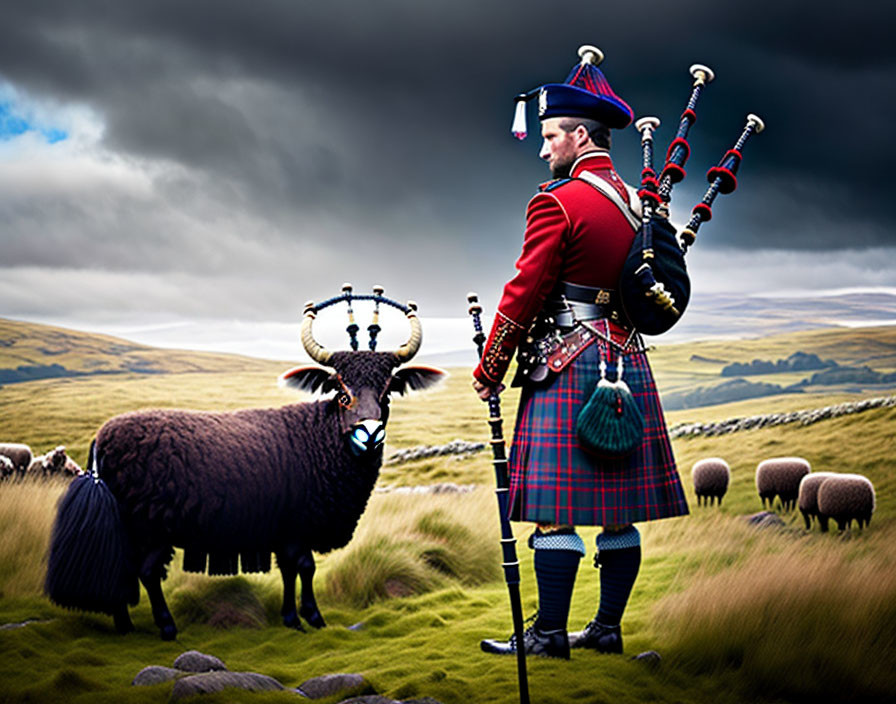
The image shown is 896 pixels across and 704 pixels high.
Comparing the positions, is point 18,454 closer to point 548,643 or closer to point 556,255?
point 548,643

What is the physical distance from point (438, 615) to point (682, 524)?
10.3 ft

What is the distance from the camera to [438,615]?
536 cm

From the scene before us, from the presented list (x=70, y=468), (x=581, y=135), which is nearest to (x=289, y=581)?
(x=581, y=135)

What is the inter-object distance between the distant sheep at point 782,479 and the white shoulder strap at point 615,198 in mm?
4949

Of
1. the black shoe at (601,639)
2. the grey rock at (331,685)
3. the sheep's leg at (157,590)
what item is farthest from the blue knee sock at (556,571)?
the sheep's leg at (157,590)

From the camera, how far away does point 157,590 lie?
505 centimetres

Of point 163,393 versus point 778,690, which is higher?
point 163,393

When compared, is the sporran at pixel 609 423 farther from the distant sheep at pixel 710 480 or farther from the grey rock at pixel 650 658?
the distant sheep at pixel 710 480

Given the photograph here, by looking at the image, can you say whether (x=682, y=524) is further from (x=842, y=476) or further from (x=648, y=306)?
(x=648, y=306)

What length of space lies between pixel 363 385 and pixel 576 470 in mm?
1759

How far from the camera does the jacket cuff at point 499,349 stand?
13.1 feet

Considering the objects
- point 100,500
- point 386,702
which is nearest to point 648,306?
point 386,702

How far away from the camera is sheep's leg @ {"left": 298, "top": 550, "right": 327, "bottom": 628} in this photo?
17.5ft

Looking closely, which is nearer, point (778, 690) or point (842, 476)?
point (778, 690)
